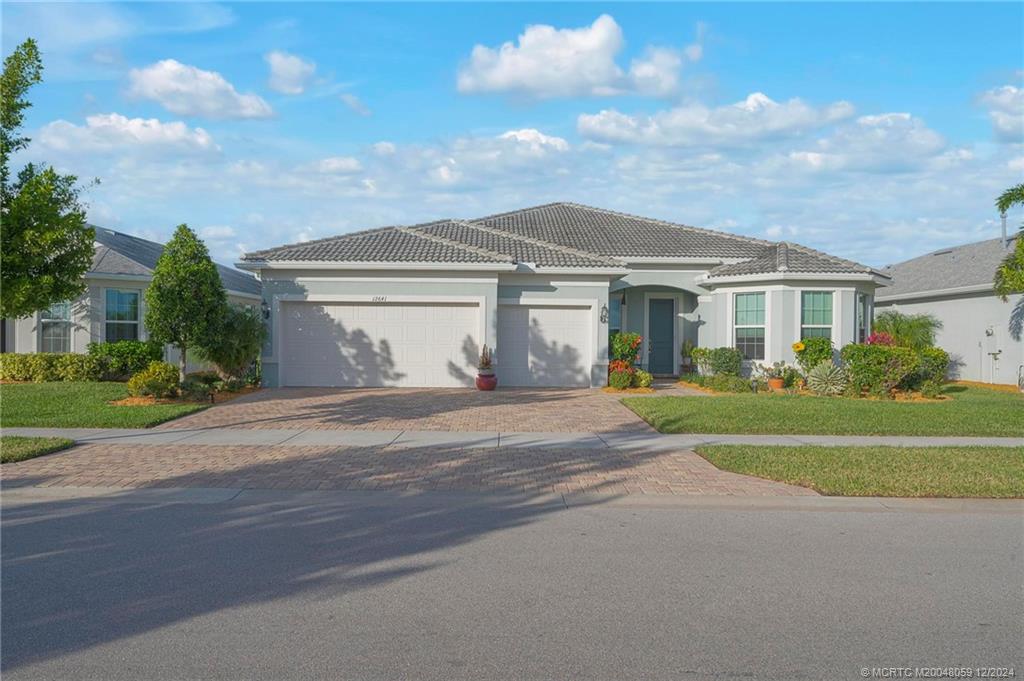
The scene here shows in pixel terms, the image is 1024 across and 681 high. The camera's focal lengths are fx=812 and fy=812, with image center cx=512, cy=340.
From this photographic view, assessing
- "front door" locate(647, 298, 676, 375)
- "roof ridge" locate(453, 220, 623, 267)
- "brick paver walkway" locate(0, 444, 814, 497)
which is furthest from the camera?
"front door" locate(647, 298, 676, 375)

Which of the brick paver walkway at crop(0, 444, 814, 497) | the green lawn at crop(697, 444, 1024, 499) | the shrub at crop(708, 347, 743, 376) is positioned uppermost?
the shrub at crop(708, 347, 743, 376)

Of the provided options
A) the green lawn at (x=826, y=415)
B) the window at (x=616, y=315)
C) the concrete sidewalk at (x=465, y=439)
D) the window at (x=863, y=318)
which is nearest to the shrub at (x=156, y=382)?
the concrete sidewalk at (x=465, y=439)

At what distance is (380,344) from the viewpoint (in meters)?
21.2

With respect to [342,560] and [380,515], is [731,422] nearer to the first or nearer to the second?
[380,515]

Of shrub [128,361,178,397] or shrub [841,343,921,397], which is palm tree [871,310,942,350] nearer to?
shrub [841,343,921,397]

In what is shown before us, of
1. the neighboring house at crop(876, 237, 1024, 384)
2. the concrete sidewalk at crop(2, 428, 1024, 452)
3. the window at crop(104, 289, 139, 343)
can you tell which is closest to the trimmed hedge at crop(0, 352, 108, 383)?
the window at crop(104, 289, 139, 343)

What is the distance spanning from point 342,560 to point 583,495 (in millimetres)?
3382

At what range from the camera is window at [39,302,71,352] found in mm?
21984

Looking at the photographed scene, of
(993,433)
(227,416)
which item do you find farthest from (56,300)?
(993,433)

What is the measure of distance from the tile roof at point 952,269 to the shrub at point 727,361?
344 inches

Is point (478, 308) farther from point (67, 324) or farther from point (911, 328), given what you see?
point (911, 328)

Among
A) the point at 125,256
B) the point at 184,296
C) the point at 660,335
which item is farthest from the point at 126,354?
the point at 660,335

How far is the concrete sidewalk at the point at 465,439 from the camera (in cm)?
1238

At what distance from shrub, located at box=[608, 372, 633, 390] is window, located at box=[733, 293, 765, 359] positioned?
3.77 metres
